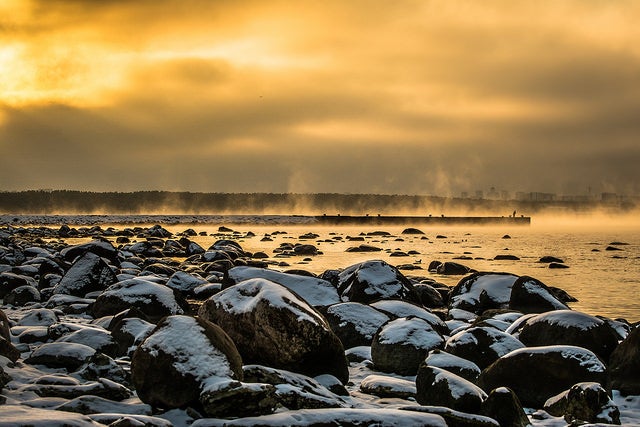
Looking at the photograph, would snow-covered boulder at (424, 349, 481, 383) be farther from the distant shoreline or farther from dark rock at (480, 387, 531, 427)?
the distant shoreline

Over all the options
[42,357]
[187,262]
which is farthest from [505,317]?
[187,262]

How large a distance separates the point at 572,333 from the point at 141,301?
7594mm

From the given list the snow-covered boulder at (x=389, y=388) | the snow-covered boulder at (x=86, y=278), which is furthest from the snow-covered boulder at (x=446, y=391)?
the snow-covered boulder at (x=86, y=278)

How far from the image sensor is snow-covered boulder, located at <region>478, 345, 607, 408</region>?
7.94m

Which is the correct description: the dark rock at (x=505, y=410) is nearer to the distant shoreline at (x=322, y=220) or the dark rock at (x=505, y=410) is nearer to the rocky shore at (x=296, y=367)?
the rocky shore at (x=296, y=367)

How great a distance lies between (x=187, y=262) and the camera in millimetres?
26109

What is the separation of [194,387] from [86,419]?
4.42 ft

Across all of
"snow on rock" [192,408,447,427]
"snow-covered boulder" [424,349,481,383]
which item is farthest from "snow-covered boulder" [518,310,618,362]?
"snow on rock" [192,408,447,427]

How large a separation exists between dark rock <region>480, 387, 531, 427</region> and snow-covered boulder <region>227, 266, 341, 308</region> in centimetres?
710

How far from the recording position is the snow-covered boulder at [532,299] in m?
14.5

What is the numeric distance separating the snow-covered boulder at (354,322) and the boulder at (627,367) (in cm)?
377

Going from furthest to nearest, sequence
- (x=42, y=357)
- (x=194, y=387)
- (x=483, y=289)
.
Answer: (x=483, y=289) → (x=42, y=357) → (x=194, y=387)

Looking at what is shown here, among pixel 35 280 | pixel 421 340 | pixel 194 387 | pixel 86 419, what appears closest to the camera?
pixel 86 419

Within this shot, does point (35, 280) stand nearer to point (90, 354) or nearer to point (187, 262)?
point (187, 262)
